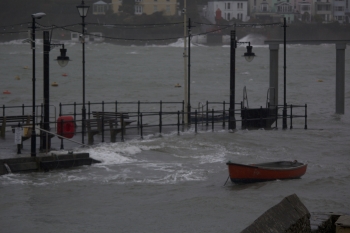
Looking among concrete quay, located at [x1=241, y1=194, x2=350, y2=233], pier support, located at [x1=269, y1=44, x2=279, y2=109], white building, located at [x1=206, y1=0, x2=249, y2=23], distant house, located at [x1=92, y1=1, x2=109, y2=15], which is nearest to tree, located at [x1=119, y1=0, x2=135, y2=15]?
distant house, located at [x1=92, y1=1, x2=109, y2=15]

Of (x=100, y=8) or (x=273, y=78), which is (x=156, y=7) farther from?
(x=273, y=78)

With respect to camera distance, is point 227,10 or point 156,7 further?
point 227,10

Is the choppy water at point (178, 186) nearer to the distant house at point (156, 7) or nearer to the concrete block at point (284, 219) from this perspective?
the concrete block at point (284, 219)

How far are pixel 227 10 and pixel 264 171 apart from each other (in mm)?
160713

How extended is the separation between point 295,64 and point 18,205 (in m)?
101

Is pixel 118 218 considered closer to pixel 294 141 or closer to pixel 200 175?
pixel 200 175

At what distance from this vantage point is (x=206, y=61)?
399 feet

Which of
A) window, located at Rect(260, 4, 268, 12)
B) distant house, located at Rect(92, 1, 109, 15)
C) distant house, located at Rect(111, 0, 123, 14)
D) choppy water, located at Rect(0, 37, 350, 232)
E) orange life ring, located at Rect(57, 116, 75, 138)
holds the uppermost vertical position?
window, located at Rect(260, 4, 268, 12)

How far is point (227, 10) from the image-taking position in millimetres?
178000

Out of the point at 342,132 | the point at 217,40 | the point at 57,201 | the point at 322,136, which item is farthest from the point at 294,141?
the point at 217,40

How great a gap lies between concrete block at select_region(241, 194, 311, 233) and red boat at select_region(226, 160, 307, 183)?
8409 millimetres

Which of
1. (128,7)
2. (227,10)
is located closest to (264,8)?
(227,10)

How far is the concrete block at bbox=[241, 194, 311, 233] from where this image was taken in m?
9.96

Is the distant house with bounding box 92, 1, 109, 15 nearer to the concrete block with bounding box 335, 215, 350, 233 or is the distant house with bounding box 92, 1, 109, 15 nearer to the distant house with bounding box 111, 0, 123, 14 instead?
the distant house with bounding box 111, 0, 123, 14
